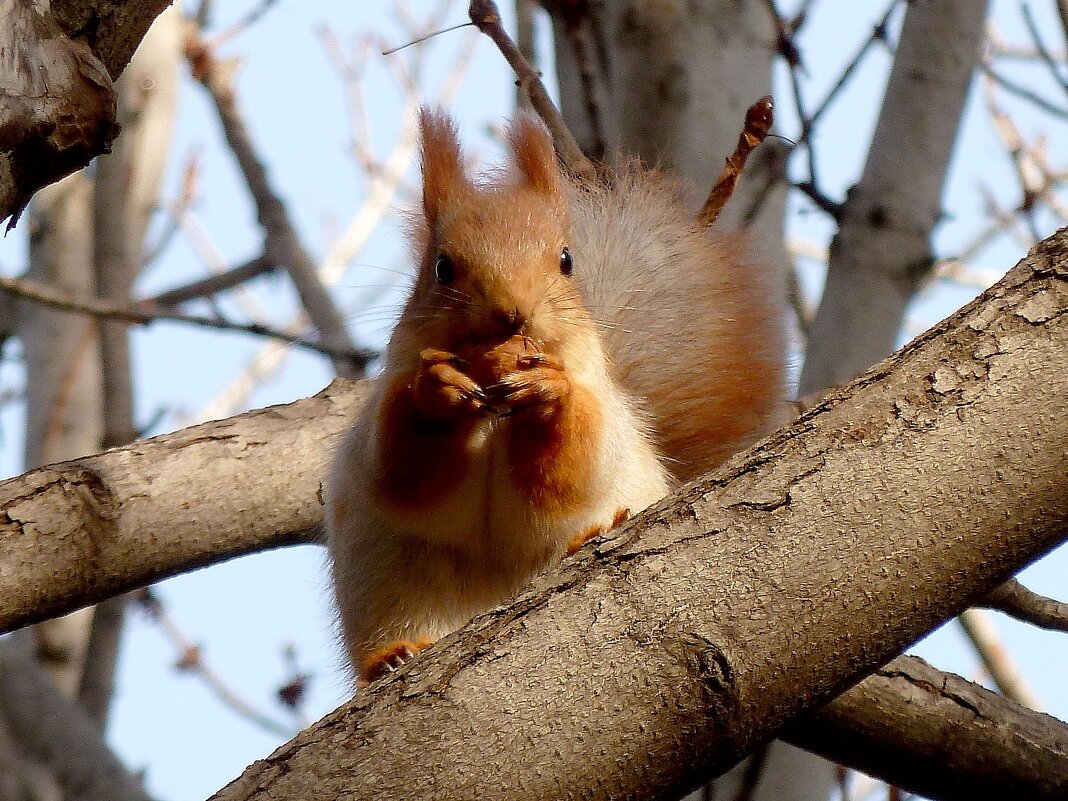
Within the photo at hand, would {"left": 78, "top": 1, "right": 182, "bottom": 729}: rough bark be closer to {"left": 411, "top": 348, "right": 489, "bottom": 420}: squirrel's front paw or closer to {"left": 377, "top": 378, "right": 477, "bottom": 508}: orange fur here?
{"left": 377, "top": 378, "right": 477, "bottom": 508}: orange fur

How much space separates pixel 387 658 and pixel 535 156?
3.21ft

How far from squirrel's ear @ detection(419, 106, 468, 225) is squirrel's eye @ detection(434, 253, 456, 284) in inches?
10.1

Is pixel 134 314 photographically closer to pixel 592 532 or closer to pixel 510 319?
pixel 510 319

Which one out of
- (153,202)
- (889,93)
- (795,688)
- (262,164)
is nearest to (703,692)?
(795,688)

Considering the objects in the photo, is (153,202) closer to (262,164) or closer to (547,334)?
(262,164)

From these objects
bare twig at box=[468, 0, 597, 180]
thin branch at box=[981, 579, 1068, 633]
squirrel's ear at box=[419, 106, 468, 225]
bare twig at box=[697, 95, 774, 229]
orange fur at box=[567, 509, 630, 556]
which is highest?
bare twig at box=[468, 0, 597, 180]

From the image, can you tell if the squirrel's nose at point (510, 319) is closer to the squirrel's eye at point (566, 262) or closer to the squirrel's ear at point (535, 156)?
the squirrel's eye at point (566, 262)

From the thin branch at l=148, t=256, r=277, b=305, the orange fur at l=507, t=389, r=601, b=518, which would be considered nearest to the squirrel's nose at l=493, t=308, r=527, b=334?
the orange fur at l=507, t=389, r=601, b=518

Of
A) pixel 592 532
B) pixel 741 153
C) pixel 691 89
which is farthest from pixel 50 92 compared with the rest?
pixel 691 89

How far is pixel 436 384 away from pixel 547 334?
227 mm

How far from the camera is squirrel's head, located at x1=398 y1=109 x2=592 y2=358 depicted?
208 centimetres

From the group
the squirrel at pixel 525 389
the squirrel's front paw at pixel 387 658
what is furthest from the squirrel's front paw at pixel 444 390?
the squirrel's front paw at pixel 387 658

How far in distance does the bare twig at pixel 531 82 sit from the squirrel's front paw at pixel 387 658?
1.15 m

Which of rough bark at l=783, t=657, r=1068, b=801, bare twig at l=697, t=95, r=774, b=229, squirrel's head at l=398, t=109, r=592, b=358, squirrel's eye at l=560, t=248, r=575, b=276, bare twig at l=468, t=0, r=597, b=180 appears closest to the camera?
rough bark at l=783, t=657, r=1068, b=801
